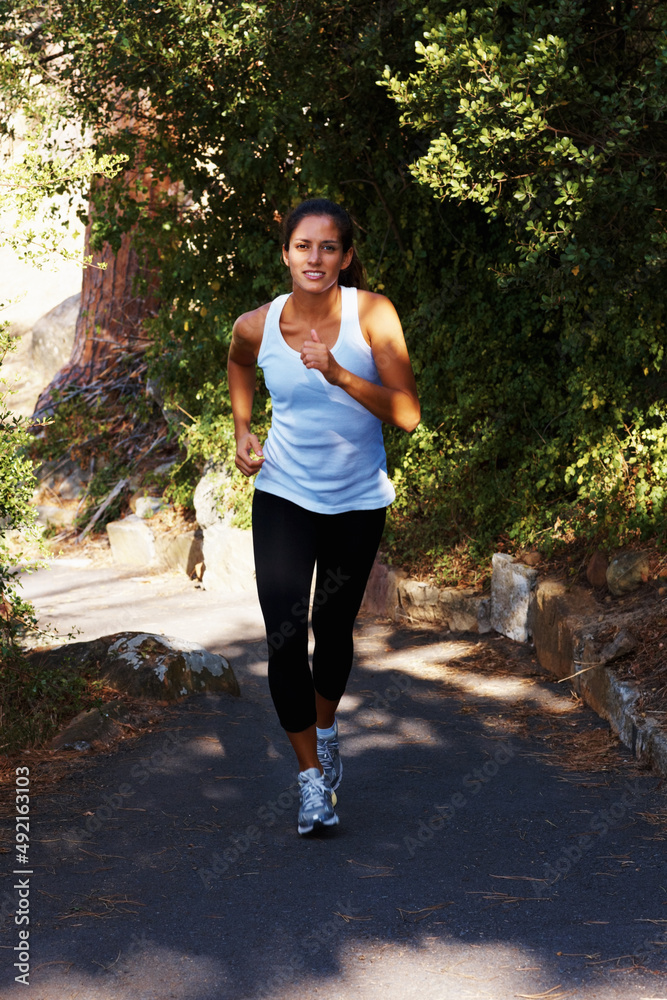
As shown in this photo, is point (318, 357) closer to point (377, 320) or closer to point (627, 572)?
point (377, 320)

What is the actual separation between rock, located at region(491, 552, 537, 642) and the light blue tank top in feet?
9.77

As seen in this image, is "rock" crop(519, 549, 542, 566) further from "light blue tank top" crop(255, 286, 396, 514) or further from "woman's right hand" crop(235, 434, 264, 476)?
"woman's right hand" crop(235, 434, 264, 476)

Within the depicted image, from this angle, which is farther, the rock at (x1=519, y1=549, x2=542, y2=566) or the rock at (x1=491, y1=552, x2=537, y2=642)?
the rock at (x1=519, y1=549, x2=542, y2=566)

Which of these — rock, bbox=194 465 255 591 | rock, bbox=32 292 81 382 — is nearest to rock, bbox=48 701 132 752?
rock, bbox=194 465 255 591

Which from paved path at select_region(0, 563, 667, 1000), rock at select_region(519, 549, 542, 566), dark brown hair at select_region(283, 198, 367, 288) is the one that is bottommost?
paved path at select_region(0, 563, 667, 1000)

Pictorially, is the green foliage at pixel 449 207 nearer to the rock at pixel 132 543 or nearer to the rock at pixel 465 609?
the rock at pixel 465 609

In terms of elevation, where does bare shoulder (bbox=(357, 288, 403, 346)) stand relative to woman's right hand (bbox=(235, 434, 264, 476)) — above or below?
above

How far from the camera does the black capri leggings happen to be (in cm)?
364

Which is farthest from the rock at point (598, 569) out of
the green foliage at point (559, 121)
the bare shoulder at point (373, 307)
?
the bare shoulder at point (373, 307)

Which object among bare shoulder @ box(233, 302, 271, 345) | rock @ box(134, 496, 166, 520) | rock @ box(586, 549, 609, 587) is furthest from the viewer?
rock @ box(134, 496, 166, 520)

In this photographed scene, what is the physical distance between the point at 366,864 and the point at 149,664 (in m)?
2.28

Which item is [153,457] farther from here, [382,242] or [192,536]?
[382,242]

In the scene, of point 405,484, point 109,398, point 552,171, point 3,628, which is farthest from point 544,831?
point 109,398

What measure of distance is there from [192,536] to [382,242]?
3.30m
